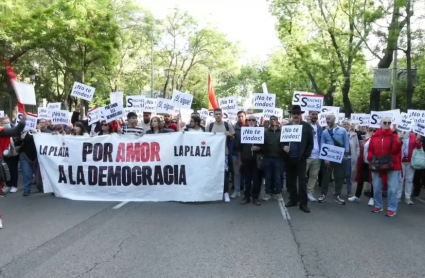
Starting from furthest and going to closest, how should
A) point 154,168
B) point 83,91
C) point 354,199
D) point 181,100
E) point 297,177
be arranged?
point 83,91 → point 181,100 → point 354,199 → point 154,168 → point 297,177

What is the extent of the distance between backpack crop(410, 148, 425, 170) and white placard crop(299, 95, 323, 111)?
2249 mm

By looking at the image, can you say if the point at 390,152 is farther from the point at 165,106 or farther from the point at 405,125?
the point at 165,106

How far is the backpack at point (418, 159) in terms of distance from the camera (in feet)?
32.6

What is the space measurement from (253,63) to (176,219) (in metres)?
65.6

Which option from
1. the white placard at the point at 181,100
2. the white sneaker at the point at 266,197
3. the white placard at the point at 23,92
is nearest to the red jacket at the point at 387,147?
the white sneaker at the point at 266,197

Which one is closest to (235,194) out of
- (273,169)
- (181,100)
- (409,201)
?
(273,169)

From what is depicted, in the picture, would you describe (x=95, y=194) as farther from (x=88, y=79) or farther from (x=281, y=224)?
(x=88, y=79)

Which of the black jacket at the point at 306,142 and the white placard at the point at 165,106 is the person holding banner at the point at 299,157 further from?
the white placard at the point at 165,106

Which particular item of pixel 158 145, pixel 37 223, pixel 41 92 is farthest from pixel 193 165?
pixel 41 92

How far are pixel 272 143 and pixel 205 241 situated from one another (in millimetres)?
3579

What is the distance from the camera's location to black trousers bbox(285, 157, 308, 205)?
8.85 metres

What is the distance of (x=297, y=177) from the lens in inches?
365

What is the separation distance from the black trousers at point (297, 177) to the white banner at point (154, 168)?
1317mm

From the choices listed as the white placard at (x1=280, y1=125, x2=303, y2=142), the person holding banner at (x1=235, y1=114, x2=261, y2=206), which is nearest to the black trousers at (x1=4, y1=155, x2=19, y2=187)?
the person holding banner at (x1=235, y1=114, x2=261, y2=206)
